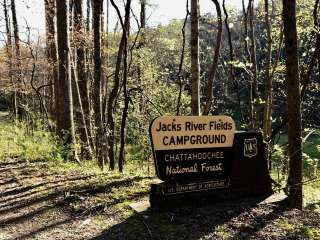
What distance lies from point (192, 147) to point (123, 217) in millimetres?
1285

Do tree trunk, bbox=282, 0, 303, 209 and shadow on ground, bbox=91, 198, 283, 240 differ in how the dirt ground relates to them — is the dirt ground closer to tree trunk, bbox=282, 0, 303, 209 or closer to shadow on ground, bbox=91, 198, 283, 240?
shadow on ground, bbox=91, 198, 283, 240

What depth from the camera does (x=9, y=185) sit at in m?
8.31

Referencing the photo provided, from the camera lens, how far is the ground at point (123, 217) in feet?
16.4

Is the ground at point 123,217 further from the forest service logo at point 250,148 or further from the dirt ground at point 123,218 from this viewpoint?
the forest service logo at point 250,148

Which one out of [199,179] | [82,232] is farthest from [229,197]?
[82,232]

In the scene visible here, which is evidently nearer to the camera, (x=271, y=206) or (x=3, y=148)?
(x=271, y=206)

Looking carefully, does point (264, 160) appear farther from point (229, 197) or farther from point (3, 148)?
point (3, 148)

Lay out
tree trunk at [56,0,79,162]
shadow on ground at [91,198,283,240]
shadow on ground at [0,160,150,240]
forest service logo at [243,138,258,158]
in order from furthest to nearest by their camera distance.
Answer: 1. tree trunk at [56,0,79,162]
2. forest service logo at [243,138,258,158]
3. shadow on ground at [0,160,150,240]
4. shadow on ground at [91,198,283,240]

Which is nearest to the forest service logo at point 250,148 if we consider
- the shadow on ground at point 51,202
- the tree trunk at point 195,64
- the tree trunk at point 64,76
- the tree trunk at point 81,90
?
the shadow on ground at point 51,202

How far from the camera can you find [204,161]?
233 inches

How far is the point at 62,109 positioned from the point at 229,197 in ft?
22.3

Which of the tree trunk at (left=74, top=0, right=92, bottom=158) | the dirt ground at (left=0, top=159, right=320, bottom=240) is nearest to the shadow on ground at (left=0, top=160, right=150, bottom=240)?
the dirt ground at (left=0, top=159, right=320, bottom=240)

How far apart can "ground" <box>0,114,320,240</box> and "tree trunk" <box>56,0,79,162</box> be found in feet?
12.6

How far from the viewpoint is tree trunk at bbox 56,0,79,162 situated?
11.2 m
